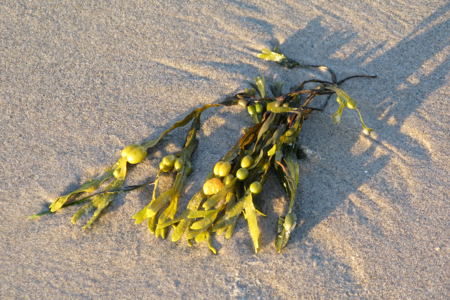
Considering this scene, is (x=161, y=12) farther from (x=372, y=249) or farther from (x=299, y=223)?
(x=372, y=249)

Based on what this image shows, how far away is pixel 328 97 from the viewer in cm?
191

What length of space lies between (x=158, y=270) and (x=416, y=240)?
2.96 ft

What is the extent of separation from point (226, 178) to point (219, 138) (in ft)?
0.87

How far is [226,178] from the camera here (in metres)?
1.63

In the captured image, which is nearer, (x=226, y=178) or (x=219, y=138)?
(x=226, y=178)

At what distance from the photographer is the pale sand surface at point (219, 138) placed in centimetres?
155

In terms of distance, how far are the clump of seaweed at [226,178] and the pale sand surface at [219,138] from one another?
0.18 ft

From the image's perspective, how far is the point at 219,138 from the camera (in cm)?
185

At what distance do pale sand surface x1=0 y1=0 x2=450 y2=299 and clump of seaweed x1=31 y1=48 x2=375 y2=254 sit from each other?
6 cm

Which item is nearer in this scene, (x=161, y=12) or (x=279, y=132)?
(x=279, y=132)

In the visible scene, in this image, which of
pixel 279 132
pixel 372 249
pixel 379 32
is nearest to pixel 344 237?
pixel 372 249

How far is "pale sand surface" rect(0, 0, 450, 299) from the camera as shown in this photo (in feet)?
5.08

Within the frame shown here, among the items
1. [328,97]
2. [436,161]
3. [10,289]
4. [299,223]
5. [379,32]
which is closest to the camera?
[10,289]

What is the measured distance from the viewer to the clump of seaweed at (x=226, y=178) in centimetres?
158
